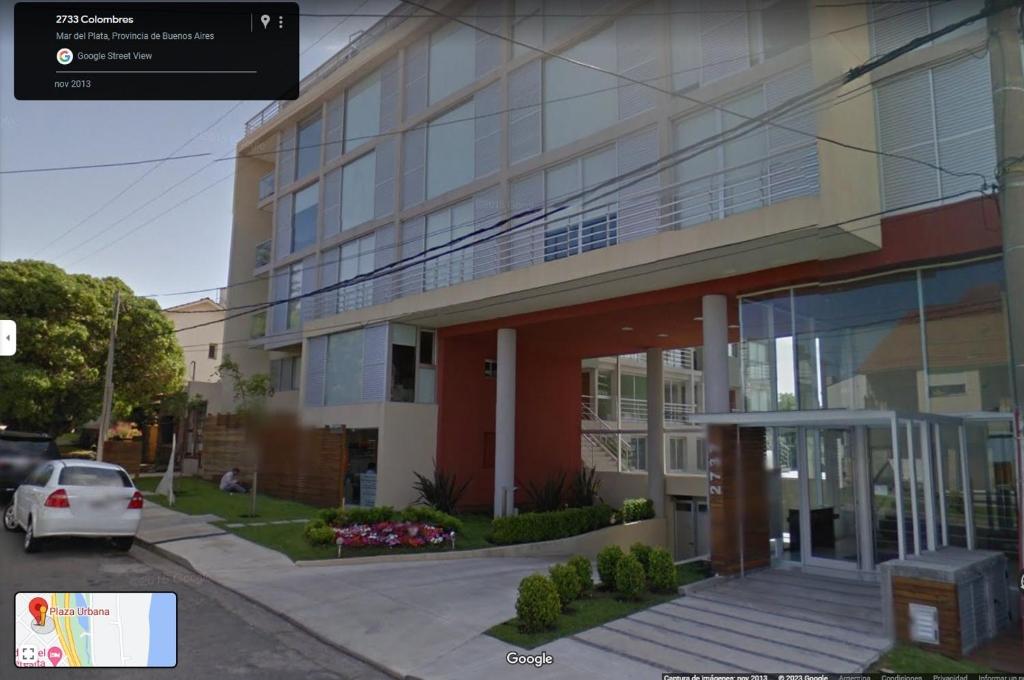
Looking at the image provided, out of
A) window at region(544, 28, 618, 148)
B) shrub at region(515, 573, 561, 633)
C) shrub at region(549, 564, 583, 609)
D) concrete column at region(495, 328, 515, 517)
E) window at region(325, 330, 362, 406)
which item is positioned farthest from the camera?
window at region(325, 330, 362, 406)

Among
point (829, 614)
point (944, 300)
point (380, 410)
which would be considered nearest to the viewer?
point (829, 614)

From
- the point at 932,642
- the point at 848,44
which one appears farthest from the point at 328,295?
the point at 932,642

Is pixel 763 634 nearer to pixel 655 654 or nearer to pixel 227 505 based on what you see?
pixel 655 654

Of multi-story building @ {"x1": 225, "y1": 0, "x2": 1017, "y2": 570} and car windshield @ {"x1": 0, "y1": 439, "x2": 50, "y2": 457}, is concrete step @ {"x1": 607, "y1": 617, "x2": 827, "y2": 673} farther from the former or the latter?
car windshield @ {"x1": 0, "y1": 439, "x2": 50, "y2": 457}

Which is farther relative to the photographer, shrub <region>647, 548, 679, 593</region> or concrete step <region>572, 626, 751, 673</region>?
shrub <region>647, 548, 679, 593</region>

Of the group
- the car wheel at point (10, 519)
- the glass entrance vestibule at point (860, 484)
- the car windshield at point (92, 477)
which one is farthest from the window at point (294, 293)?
the glass entrance vestibule at point (860, 484)

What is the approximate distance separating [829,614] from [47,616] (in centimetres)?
785

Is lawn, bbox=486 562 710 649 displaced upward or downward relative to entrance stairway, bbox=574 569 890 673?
upward

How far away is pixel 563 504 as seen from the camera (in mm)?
17328

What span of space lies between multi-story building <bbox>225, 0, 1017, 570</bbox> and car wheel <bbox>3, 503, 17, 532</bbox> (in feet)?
22.1

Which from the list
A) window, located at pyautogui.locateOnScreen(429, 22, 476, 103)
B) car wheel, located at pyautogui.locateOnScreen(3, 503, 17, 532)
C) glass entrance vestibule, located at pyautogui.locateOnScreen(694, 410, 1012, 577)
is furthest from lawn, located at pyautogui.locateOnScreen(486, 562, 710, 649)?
window, located at pyautogui.locateOnScreen(429, 22, 476, 103)

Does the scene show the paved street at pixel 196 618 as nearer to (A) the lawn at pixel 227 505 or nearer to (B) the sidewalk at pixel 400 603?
(B) the sidewalk at pixel 400 603

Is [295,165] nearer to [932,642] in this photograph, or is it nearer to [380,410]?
[380,410]

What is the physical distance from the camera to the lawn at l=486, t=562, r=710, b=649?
7.00m
